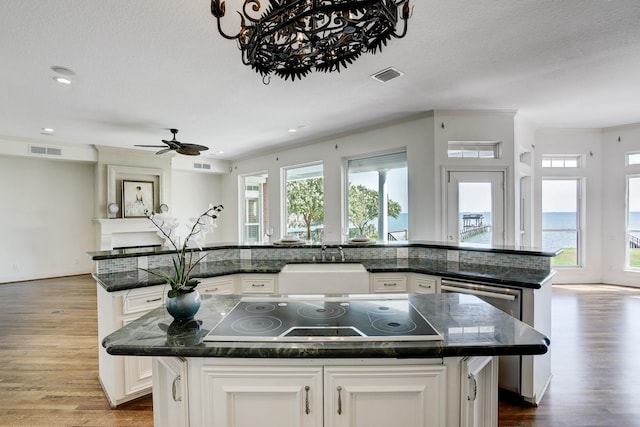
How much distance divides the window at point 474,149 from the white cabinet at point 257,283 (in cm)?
316

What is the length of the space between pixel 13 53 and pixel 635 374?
6183 millimetres

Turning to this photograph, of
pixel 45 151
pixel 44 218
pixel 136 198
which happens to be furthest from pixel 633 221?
pixel 44 218

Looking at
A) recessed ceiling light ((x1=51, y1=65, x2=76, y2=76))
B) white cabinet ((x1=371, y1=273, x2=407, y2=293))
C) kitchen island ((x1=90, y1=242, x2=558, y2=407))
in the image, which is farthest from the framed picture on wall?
white cabinet ((x1=371, y1=273, x2=407, y2=293))

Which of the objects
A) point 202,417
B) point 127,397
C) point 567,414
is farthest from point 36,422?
point 567,414

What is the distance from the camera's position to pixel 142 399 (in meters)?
2.35

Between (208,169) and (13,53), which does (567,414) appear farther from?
(208,169)

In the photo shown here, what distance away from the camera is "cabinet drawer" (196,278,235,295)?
2762 mm

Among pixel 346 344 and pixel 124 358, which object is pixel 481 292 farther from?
pixel 124 358

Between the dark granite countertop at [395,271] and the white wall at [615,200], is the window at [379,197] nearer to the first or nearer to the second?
the dark granite countertop at [395,271]

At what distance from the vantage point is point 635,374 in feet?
8.66

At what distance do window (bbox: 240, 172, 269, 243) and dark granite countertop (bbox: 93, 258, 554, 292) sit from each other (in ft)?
15.6

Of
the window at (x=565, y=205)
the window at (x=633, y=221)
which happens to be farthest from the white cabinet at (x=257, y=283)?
the window at (x=633, y=221)

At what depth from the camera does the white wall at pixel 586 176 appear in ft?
18.9

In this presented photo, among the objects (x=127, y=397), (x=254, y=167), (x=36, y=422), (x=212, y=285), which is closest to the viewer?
(x=36, y=422)
